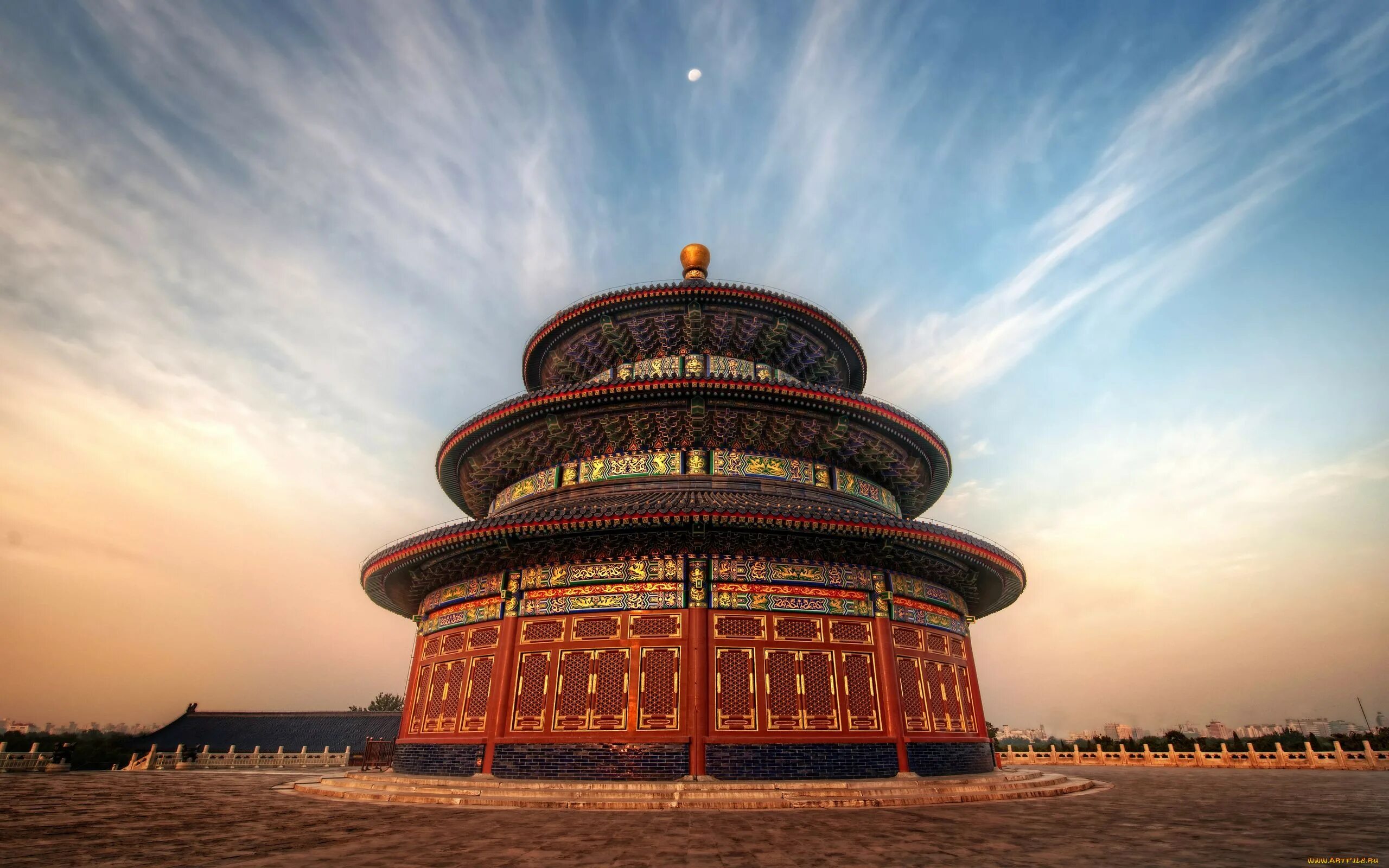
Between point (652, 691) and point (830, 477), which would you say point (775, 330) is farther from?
point (652, 691)

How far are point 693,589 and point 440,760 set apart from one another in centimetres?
778

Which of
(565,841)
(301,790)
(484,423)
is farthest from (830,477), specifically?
(301,790)

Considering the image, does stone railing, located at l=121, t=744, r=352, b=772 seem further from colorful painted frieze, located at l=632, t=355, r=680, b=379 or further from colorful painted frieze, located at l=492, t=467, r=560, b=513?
colorful painted frieze, located at l=632, t=355, r=680, b=379

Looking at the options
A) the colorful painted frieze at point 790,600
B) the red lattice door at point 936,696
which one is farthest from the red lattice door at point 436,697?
the red lattice door at point 936,696

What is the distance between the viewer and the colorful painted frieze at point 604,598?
15.0 metres

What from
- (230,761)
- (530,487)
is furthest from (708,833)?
(230,761)

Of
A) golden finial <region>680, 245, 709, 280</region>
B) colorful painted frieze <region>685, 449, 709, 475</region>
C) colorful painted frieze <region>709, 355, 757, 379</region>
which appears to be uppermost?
golden finial <region>680, 245, 709, 280</region>

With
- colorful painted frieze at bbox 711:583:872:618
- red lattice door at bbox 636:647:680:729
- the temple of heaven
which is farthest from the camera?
colorful painted frieze at bbox 711:583:872:618

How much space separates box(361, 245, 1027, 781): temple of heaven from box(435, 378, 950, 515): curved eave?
70 millimetres

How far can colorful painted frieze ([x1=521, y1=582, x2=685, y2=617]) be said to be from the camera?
15.0m

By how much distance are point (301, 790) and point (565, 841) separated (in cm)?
1127

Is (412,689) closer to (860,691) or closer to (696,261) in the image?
(860,691)

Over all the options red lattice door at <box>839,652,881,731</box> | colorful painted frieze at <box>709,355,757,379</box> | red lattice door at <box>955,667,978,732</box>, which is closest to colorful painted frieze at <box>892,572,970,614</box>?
red lattice door at <box>955,667,978,732</box>

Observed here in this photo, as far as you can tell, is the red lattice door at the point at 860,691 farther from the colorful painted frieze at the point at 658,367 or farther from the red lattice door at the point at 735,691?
the colorful painted frieze at the point at 658,367
